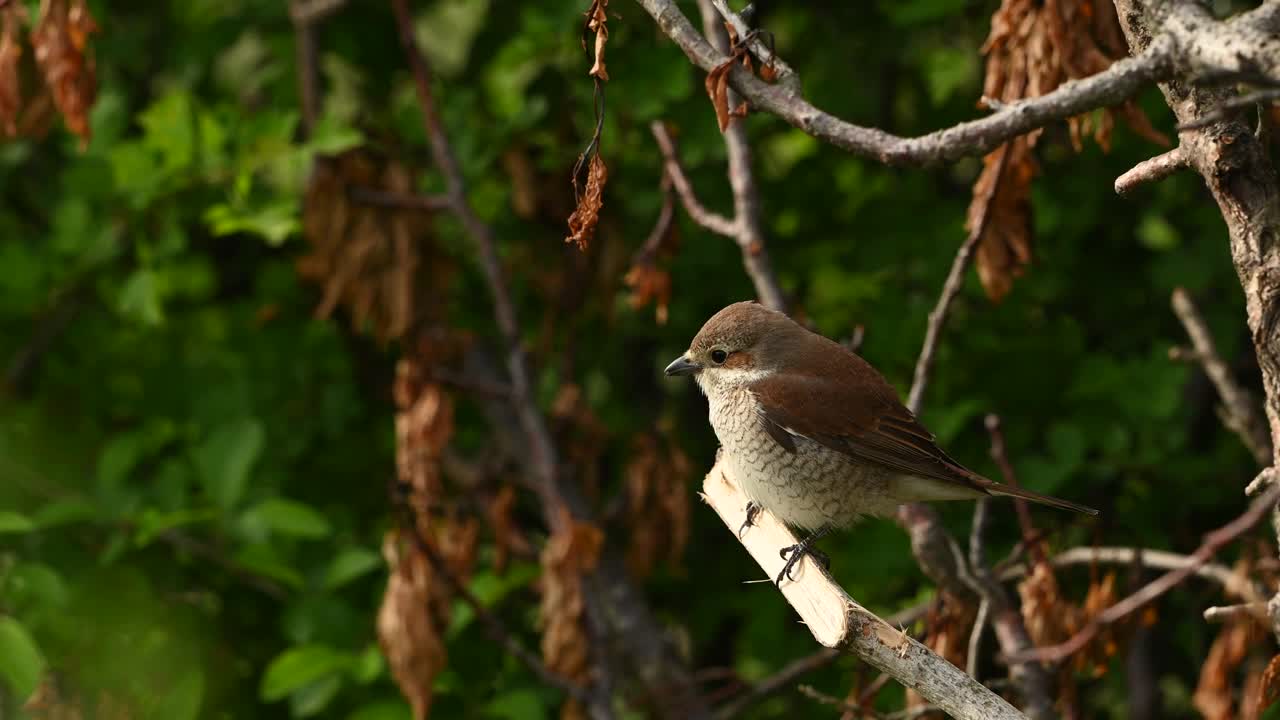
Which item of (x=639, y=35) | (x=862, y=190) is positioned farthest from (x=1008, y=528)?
(x=639, y=35)

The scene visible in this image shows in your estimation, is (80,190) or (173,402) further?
(173,402)

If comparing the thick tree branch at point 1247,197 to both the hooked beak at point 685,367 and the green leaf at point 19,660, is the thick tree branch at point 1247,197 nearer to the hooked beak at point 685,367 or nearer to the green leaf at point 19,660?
the hooked beak at point 685,367

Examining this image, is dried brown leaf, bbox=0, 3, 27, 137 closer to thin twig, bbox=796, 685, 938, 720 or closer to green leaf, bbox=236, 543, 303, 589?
green leaf, bbox=236, 543, 303, 589

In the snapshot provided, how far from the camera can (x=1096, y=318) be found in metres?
5.04

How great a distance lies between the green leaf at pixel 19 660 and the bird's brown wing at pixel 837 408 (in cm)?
207

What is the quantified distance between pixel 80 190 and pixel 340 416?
1229 mm

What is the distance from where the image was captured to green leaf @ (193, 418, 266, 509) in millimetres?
4328

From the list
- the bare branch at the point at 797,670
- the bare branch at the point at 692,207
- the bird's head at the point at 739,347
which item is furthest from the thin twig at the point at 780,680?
the bare branch at the point at 692,207

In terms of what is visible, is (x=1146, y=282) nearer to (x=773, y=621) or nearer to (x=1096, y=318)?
(x=1096, y=318)

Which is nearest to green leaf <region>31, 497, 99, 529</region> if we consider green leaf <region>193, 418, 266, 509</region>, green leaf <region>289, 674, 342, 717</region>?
green leaf <region>193, 418, 266, 509</region>

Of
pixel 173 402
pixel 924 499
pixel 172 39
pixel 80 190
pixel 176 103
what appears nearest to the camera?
pixel 924 499

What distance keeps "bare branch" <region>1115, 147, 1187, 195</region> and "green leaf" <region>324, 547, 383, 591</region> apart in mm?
2648

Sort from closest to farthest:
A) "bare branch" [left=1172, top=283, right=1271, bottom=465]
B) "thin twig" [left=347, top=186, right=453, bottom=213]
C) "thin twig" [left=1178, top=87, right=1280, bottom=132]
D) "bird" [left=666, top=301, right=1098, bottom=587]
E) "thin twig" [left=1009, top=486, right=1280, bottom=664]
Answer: "thin twig" [left=1178, top=87, right=1280, bottom=132]
"thin twig" [left=1009, top=486, right=1280, bottom=664]
"bare branch" [left=1172, top=283, right=1271, bottom=465]
"bird" [left=666, top=301, right=1098, bottom=587]
"thin twig" [left=347, top=186, right=453, bottom=213]

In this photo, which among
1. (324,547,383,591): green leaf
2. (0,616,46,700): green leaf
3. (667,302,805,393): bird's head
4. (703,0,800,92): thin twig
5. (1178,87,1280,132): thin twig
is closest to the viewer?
(1178,87,1280,132): thin twig
